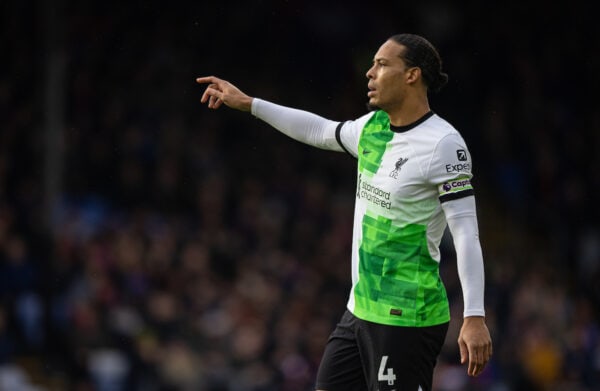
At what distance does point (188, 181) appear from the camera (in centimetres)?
1448

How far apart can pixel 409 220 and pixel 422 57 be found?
0.75 metres

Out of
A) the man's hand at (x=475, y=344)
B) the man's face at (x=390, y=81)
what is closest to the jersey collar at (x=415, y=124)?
the man's face at (x=390, y=81)

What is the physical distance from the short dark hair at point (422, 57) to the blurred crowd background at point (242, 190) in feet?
22.7

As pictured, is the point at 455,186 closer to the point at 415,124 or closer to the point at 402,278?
the point at 415,124

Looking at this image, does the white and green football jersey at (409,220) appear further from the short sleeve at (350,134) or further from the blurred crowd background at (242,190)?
the blurred crowd background at (242,190)

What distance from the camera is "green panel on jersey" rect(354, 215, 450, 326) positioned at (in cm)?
557

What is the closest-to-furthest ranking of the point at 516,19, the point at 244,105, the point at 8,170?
the point at 244,105, the point at 8,170, the point at 516,19

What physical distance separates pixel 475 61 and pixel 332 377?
12317 millimetres

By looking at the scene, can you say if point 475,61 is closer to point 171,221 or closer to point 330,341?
point 171,221

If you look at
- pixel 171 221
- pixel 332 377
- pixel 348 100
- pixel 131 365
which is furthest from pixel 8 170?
pixel 332 377

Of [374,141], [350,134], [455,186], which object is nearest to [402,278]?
[455,186]

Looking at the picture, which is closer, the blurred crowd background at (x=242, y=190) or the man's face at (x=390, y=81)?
the man's face at (x=390, y=81)

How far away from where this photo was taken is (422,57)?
5672 mm

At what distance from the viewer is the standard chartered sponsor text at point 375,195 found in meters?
5.60
